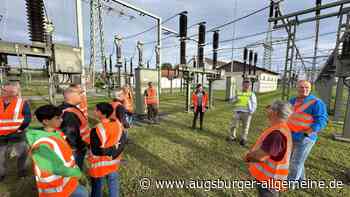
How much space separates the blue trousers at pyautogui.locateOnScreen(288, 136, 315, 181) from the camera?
2871mm

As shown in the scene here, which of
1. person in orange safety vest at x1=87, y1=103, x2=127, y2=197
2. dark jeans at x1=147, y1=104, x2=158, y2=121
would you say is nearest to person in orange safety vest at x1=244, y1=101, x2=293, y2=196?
person in orange safety vest at x1=87, y1=103, x2=127, y2=197

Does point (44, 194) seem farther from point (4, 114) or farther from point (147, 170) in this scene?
point (147, 170)

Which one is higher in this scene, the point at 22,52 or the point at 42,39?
the point at 42,39

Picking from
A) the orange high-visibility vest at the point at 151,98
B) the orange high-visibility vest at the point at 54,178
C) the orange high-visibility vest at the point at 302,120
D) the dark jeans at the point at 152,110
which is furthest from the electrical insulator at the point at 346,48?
the orange high-visibility vest at the point at 54,178

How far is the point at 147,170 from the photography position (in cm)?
379

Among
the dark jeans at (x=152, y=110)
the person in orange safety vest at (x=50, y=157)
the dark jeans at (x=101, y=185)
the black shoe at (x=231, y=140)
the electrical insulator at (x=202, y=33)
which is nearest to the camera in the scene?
the person in orange safety vest at (x=50, y=157)

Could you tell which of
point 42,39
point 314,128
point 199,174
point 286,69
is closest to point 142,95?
point 42,39

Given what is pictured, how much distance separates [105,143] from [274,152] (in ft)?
6.44

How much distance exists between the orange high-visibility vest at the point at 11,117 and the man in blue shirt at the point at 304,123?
5.02 metres

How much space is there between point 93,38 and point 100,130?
101ft

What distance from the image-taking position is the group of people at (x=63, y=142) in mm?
1478

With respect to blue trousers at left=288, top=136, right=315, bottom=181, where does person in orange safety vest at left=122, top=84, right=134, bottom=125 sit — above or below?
above

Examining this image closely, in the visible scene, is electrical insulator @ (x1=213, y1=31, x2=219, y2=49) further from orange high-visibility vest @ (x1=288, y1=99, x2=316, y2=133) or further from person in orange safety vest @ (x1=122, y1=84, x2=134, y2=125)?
orange high-visibility vest @ (x1=288, y1=99, x2=316, y2=133)

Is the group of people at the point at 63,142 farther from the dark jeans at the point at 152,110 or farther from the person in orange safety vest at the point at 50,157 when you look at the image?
the dark jeans at the point at 152,110
